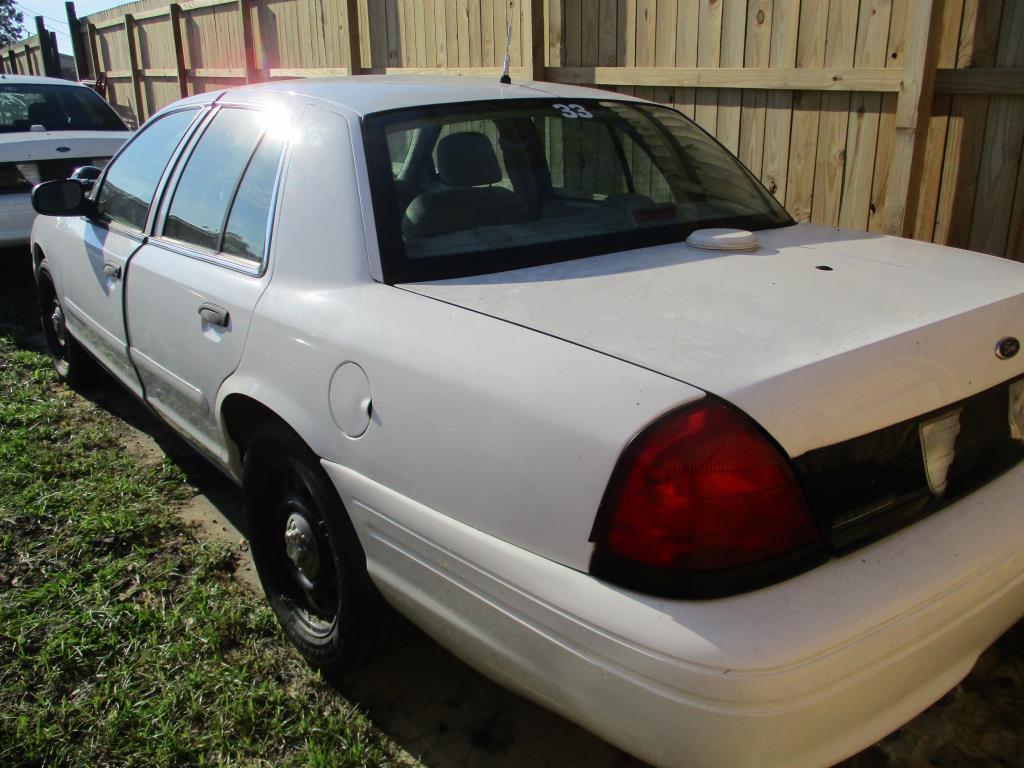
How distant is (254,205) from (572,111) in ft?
3.60

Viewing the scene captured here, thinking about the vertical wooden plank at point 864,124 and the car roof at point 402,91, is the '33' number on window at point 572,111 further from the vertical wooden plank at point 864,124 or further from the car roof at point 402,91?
the vertical wooden plank at point 864,124

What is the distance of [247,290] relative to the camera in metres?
2.69

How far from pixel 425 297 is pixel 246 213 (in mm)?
947

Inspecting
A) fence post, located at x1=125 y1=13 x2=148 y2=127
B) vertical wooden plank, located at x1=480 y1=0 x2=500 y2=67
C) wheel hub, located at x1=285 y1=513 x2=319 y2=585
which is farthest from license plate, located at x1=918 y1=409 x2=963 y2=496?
fence post, located at x1=125 y1=13 x2=148 y2=127

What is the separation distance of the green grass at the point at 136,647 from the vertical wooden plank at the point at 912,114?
3433 millimetres

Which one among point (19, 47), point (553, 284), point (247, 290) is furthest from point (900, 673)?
point (19, 47)

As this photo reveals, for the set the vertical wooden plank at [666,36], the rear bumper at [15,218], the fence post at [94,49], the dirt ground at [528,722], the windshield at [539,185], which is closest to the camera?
the dirt ground at [528,722]

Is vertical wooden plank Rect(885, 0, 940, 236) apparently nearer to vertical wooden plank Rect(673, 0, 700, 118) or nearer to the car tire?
vertical wooden plank Rect(673, 0, 700, 118)

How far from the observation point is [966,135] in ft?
13.9

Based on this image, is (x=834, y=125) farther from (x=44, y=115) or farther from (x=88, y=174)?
(x=44, y=115)

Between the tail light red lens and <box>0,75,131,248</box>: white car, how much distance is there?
638cm

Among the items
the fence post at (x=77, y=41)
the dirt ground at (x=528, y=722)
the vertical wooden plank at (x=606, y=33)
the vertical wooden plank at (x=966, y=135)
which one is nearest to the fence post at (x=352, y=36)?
the vertical wooden plank at (x=606, y=33)

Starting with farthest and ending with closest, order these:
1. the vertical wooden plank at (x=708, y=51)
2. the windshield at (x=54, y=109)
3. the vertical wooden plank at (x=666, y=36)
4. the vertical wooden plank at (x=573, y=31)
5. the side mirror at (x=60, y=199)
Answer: the windshield at (x=54, y=109), the vertical wooden plank at (x=573, y=31), the vertical wooden plank at (x=666, y=36), the vertical wooden plank at (x=708, y=51), the side mirror at (x=60, y=199)

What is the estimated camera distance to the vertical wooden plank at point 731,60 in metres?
5.07
